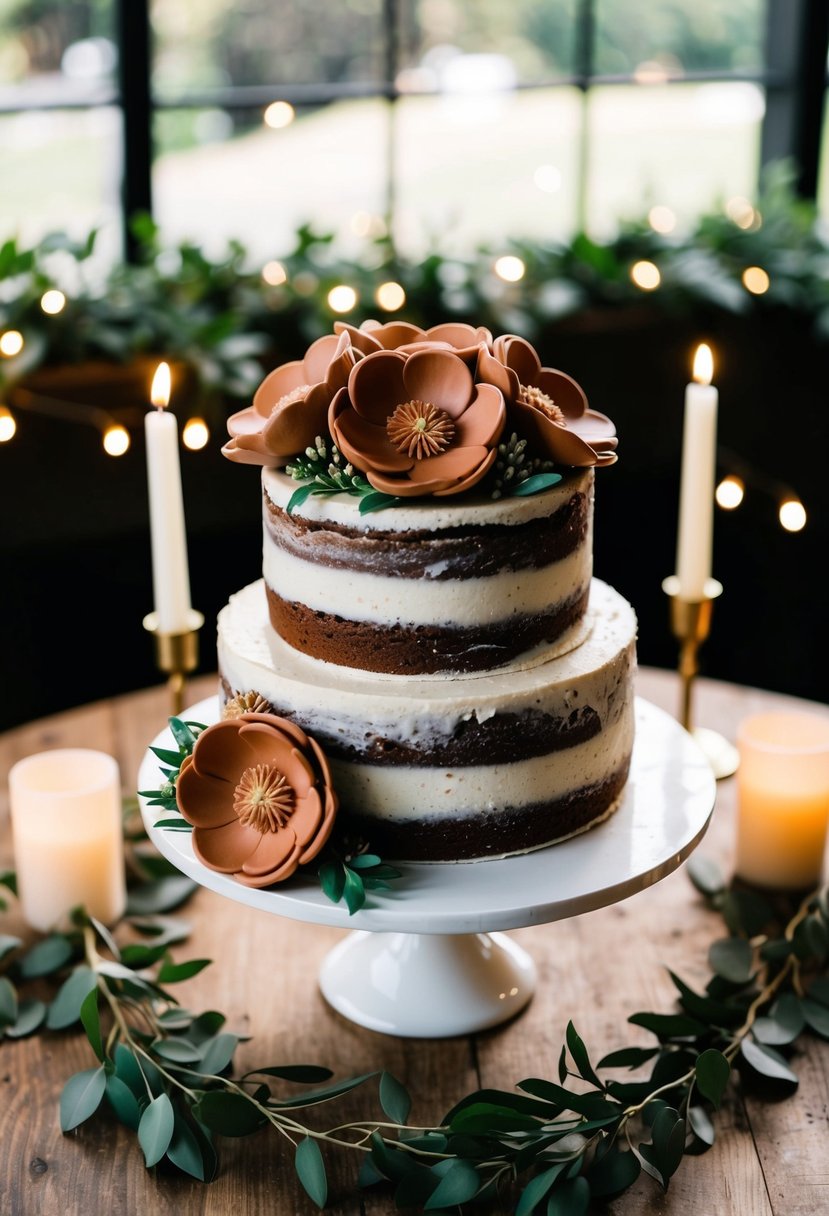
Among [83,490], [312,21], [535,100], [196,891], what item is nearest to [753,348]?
[535,100]

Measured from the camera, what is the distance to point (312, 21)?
2914mm

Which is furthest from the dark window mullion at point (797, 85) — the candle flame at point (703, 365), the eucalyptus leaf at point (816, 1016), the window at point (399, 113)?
the eucalyptus leaf at point (816, 1016)

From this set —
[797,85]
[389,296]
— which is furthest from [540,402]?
[797,85]

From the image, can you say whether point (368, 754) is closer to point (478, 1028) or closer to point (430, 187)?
point (478, 1028)

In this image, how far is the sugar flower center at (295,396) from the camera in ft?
4.05

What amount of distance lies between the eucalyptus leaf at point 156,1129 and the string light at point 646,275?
2.05 metres

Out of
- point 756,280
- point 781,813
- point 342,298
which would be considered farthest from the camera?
point 756,280

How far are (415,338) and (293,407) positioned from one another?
19 centimetres

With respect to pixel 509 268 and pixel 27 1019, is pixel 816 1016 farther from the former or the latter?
pixel 509 268

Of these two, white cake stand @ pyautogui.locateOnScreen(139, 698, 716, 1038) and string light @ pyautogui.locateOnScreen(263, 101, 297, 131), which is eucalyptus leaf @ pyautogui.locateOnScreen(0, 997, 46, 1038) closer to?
white cake stand @ pyautogui.locateOnScreen(139, 698, 716, 1038)

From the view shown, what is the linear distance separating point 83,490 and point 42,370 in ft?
0.83

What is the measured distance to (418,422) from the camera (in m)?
1.18

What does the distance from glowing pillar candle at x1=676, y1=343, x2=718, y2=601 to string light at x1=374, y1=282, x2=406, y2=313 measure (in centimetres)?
98

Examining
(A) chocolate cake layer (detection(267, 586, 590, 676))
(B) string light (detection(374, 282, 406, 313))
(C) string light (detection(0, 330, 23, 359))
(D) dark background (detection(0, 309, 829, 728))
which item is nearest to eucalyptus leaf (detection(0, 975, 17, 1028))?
(A) chocolate cake layer (detection(267, 586, 590, 676))
